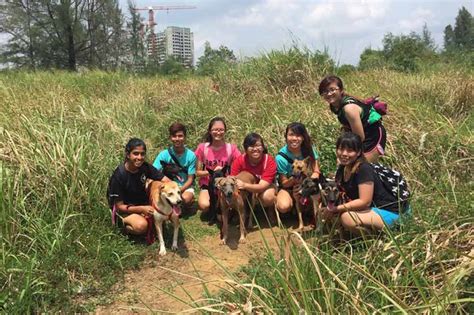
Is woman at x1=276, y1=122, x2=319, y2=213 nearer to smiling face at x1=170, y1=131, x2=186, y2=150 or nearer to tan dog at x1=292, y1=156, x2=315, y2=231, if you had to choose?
tan dog at x1=292, y1=156, x2=315, y2=231

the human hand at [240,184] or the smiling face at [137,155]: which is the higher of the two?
the smiling face at [137,155]

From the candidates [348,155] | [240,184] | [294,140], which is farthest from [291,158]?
[348,155]

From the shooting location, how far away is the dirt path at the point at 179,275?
334 cm

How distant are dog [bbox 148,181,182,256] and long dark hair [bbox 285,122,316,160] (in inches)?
61.6

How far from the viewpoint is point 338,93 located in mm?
4035

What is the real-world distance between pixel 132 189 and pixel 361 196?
253 cm

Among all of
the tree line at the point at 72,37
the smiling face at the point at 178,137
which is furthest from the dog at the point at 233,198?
the tree line at the point at 72,37

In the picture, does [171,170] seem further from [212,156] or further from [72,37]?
[72,37]

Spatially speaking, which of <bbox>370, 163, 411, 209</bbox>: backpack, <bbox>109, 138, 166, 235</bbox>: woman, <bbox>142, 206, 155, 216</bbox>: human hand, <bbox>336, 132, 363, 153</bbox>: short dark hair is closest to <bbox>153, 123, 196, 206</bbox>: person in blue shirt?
<bbox>109, 138, 166, 235</bbox>: woman

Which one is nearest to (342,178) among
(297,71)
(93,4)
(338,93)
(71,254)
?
(338,93)

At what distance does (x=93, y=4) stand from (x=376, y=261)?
3590cm

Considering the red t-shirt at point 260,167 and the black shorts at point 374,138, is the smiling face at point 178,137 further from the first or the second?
the black shorts at point 374,138

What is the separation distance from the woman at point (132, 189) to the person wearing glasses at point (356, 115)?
2.13 meters

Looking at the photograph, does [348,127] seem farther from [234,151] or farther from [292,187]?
[234,151]
